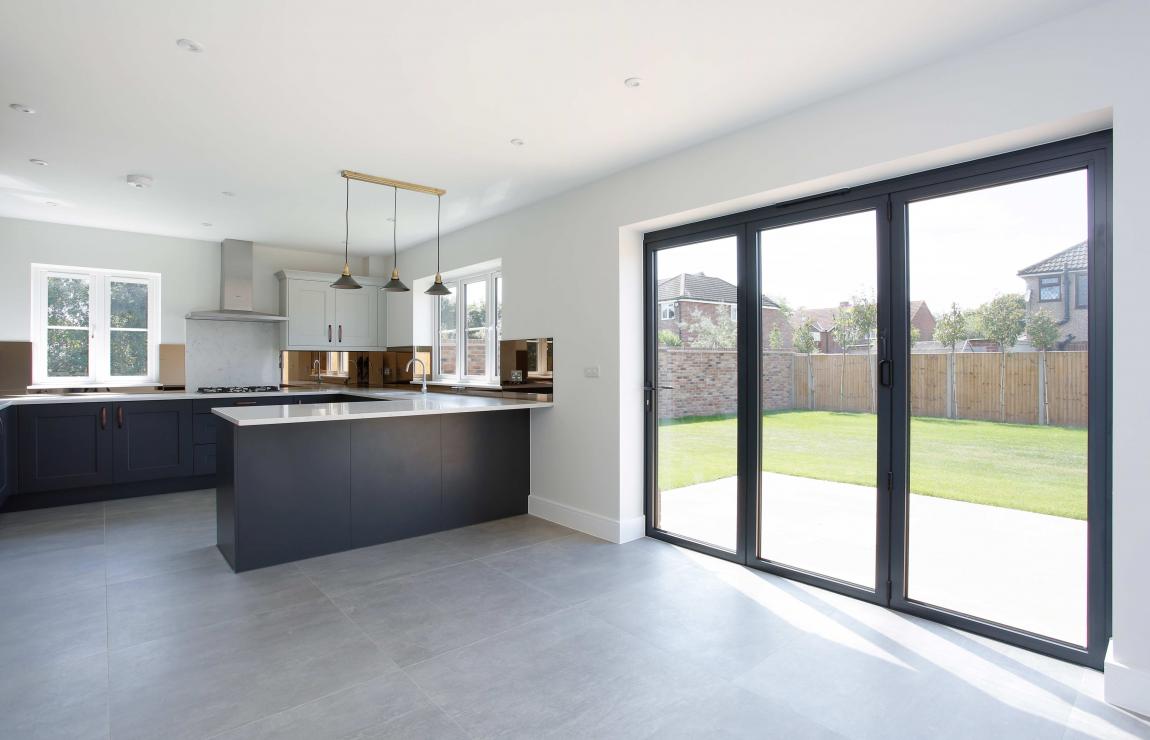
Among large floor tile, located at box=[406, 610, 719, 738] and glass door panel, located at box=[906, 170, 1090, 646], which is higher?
glass door panel, located at box=[906, 170, 1090, 646]

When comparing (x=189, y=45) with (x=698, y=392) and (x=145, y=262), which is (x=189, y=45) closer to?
(x=698, y=392)

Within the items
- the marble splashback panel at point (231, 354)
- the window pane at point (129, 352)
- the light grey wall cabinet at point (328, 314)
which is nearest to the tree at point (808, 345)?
the light grey wall cabinet at point (328, 314)

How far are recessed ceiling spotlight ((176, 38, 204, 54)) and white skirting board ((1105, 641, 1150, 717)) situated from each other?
4.19m

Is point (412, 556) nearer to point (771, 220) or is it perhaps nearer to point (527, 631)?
point (527, 631)

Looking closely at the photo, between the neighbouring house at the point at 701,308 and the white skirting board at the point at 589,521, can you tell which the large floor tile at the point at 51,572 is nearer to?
the white skirting board at the point at 589,521

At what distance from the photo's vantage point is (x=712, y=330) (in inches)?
148

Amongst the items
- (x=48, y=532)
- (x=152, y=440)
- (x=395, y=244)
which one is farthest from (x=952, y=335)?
(x=152, y=440)

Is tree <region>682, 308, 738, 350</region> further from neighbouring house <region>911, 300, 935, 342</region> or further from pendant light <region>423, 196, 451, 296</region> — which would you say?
pendant light <region>423, 196, 451, 296</region>

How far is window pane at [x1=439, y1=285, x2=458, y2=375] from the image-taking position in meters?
6.26

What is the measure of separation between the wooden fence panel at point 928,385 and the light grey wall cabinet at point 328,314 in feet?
18.9

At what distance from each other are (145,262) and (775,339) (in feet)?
19.8

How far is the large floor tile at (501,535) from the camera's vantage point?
155 inches

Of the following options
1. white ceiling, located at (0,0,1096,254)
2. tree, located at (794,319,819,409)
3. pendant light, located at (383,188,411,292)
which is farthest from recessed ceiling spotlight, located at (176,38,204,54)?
tree, located at (794,319,819,409)

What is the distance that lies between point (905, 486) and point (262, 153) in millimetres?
4083
